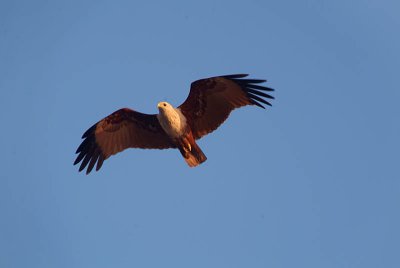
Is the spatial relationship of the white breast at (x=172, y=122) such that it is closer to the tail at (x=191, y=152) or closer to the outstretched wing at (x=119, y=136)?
the tail at (x=191, y=152)

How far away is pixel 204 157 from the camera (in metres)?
18.8

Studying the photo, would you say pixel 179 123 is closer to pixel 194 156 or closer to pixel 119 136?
pixel 194 156

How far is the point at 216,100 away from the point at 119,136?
2504mm

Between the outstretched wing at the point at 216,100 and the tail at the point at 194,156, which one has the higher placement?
the outstretched wing at the point at 216,100

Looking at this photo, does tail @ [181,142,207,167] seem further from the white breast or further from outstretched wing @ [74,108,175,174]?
outstretched wing @ [74,108,175,174]

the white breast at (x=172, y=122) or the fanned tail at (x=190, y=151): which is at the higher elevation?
the white breast at (x=172, y=122)

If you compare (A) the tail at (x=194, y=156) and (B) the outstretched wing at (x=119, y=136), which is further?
(B) the outstretched wing at (x=119, y=136)

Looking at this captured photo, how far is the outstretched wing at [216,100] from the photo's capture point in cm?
1908

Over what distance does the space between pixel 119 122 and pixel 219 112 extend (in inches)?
94.0

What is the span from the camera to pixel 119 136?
1994 cm

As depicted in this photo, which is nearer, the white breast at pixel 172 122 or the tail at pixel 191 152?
the white breast at pixel 172 122

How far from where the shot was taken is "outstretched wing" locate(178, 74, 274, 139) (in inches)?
751

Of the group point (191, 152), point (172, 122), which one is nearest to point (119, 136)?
point (172, 122)

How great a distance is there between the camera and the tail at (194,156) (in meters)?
18.8
